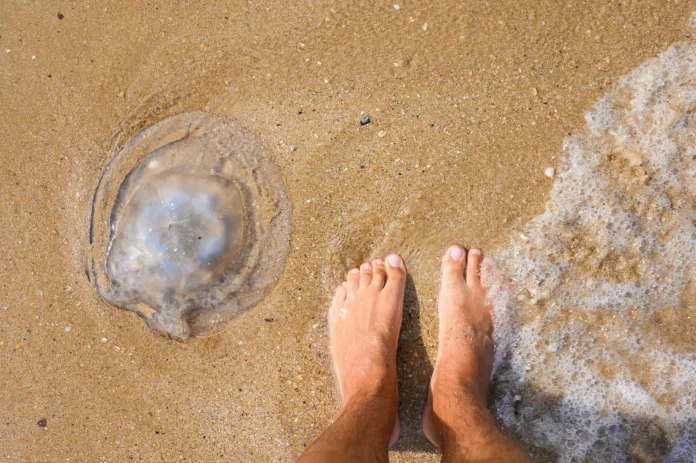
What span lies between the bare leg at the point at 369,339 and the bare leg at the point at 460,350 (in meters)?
0.20

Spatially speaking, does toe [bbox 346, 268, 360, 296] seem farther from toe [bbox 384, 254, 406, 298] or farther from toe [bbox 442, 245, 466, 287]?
toe [bbox 442, 245, 466, 287]

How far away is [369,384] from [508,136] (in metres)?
1.32

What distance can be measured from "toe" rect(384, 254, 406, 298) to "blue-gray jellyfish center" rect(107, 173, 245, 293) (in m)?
0.75

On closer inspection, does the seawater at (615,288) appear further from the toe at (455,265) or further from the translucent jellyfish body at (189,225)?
the translucent jellyfish body at (189,225)

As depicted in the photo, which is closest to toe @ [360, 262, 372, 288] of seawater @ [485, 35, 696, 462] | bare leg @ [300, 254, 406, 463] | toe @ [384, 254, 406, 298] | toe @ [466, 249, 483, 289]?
bare leg @ [300, 254, 406, 463]

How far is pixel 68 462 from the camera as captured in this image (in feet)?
8.02

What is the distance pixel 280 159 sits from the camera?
2.30m

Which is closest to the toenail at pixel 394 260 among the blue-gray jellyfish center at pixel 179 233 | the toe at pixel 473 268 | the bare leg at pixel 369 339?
the bare leg at pixel 369 339

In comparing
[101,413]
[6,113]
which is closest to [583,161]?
[101,413]

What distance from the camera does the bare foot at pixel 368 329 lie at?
7.38ft

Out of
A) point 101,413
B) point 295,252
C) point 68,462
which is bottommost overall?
point 68,462

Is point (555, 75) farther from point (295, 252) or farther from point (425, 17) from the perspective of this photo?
point (295, 252)

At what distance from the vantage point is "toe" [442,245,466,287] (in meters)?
2.25

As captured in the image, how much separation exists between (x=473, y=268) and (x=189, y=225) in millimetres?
1383
